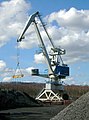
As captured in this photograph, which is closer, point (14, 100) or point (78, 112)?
point (78, 112)

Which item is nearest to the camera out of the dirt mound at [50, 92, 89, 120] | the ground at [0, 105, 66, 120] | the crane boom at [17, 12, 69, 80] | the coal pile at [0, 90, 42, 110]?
the dirt mound at [50, 92, 89, 120]

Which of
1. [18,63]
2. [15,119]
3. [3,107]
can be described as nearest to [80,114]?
[15,119]

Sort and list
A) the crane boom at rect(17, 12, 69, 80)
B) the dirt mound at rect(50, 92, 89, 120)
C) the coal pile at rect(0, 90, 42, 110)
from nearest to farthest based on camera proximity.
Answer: the dirt mound at rect(50, 92, 89, 120)
the coal pile at rect(0, 90, 42, 110)
the crane boom at rect(17, 12, 69, 80)

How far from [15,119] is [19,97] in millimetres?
24239

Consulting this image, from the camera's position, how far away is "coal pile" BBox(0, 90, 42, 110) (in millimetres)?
48938

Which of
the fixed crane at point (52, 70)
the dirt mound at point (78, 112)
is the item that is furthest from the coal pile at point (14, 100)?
the dirt mound at point (78, 112)

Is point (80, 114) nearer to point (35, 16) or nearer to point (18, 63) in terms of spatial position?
point (18, 63)

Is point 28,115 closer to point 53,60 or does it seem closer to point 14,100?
point 14,100

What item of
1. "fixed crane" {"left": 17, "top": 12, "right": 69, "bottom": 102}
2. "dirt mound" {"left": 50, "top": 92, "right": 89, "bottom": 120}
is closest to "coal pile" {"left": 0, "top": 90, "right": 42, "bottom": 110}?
"fixed crane" {"left": 17, "top": 12, "right": 69, "bottom": 102}

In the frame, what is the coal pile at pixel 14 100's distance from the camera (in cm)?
4894

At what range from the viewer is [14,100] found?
5153 centimetres

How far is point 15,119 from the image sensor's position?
28844 millimetres

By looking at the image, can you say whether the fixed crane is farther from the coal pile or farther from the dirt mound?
the dirt mound

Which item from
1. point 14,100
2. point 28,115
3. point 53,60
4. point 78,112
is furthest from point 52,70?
point 78,112
